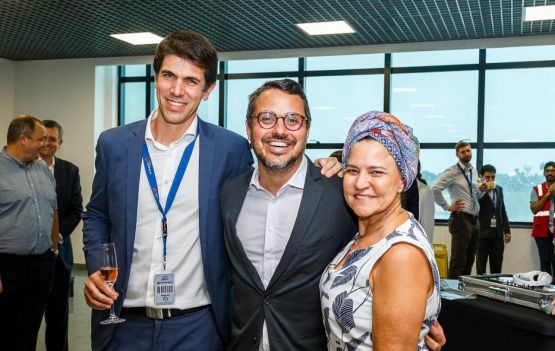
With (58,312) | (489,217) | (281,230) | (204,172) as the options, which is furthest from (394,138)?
(489,217)

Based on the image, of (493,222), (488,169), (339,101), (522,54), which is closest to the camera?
(493,222)

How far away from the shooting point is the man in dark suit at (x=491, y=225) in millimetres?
7484

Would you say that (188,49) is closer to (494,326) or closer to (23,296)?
(494,326)

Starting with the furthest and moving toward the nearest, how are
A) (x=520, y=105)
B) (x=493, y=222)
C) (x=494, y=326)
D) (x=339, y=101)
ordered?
(x=339, y=101) → (x=520, y=105) → (x=493, y=222) → (x=494, y=326)

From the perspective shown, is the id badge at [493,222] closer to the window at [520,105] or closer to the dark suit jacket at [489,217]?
the dark suit jacket at [489,217]

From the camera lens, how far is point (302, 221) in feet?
6.21

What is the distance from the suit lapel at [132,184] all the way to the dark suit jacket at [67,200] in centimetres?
249

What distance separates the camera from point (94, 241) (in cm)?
212

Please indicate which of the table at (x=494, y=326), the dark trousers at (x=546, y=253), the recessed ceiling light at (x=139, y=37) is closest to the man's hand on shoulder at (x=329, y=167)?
the table at (x=494, y=326)

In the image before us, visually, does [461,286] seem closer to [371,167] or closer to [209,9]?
[371,167]

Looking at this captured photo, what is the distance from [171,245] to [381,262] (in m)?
0.84

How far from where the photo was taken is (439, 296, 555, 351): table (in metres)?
2.57

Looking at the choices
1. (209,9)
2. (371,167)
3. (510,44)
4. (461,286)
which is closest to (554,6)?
(510,44)

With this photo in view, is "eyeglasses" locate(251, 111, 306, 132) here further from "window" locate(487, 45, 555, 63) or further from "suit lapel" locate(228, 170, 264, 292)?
"window" locate(487, 45, 555, 63)
